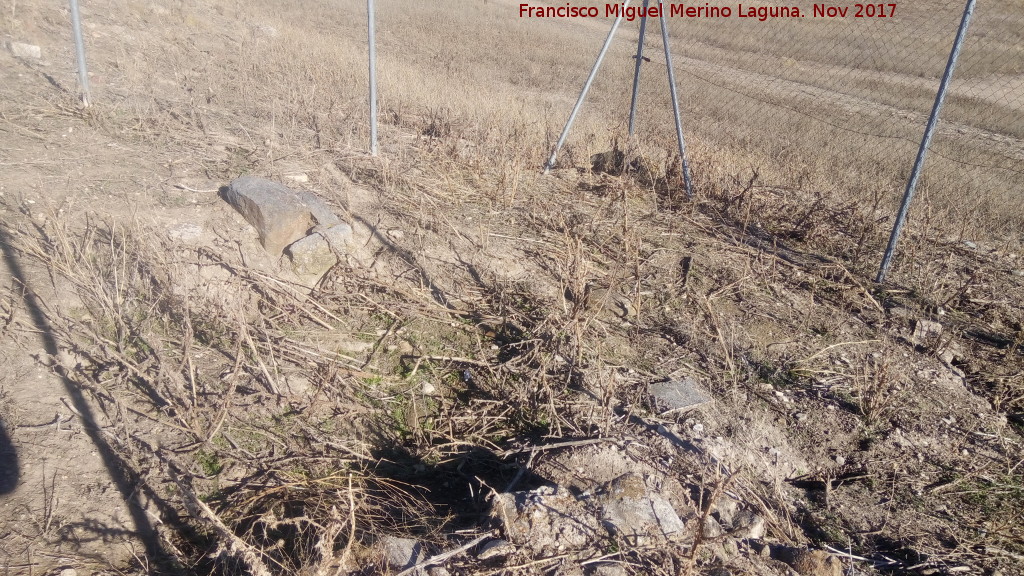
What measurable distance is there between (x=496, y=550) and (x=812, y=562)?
119 centimetres

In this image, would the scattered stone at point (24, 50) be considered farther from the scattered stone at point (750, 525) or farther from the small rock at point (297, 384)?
the scattered stone at point (750, 525)

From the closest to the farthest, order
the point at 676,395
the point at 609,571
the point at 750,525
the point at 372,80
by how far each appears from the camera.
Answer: the point at 609,571 < the point at 750,525 < the point at 676,395 < the point at 372,80

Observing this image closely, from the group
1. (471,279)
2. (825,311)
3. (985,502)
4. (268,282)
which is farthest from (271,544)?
(825,311)

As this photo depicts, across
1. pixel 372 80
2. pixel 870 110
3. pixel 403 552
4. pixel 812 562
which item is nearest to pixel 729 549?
pixel 812 562

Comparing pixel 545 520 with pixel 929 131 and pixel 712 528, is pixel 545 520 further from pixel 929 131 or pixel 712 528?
pixel 929 131

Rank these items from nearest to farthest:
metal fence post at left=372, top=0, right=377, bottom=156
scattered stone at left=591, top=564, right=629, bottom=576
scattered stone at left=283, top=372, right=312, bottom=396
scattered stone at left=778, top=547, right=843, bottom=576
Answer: scattered stone at left=591, top=564, right=629, bottom=576 → scattered stone at left=778, top=547, right=843, bottom=576 → scattered stone at left=283, top=372, right=312, bottom=396 → metal fence post at left=372, top=0, right=377, bottom=156

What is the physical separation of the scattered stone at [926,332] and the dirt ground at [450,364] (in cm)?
3

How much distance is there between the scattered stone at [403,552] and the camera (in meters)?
2.27

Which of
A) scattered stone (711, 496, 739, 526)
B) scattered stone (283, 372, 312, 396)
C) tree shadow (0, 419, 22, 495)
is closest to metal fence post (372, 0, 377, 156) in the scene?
scattered stone (283, 372, 312, 396)

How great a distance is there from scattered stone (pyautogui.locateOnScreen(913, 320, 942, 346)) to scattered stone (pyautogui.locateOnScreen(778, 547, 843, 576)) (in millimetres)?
2109

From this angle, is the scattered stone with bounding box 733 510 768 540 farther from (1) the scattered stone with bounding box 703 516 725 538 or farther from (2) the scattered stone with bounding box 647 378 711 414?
(2) the scattered stone with bounding box 647 378 711 414

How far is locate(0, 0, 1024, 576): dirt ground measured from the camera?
252 centimetres

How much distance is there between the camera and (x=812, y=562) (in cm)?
241

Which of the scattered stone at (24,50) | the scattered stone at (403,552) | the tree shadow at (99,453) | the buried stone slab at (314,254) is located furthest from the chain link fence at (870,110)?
the scattered stone at (24,50)
